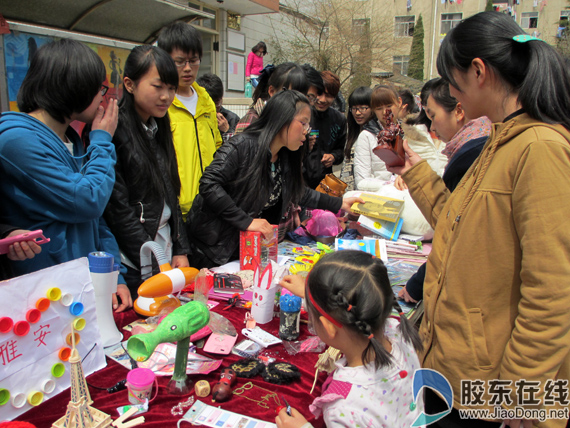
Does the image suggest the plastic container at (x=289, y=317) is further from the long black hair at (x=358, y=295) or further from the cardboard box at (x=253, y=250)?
the cardboard box at (x=253, y=250)

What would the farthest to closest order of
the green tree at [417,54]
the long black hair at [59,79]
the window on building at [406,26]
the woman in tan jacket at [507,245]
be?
the window on building at [406,26] < the green tree at [417,54] < the long black hair at [59,79] < the woman in tan jacket at [507,245]

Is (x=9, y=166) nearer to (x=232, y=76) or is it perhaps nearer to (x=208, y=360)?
(x=208, y=360)

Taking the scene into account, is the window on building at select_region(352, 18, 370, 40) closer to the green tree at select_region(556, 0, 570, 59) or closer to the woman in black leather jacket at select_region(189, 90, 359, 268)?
the green tree at select_region(556, 0, 570, 59)

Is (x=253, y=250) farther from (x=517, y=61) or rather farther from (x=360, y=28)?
(x=360, y=28)

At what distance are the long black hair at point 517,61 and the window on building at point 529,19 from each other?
98.9ft

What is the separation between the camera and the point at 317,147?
4180 mm

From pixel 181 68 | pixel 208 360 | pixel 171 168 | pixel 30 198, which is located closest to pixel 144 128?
pixel 171 168

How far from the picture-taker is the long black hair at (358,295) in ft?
3.33

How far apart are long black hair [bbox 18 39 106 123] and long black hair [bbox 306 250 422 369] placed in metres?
1.17

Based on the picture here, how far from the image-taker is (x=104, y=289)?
53.6 inches

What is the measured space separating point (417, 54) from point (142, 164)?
23.2 meters

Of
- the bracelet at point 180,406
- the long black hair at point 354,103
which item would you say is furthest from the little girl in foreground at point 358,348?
the long black hair at point 354,103

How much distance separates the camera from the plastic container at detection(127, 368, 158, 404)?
113cm

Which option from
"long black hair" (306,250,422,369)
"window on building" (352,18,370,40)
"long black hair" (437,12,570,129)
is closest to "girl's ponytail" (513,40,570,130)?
"long black hair" (437,12,570,129)
